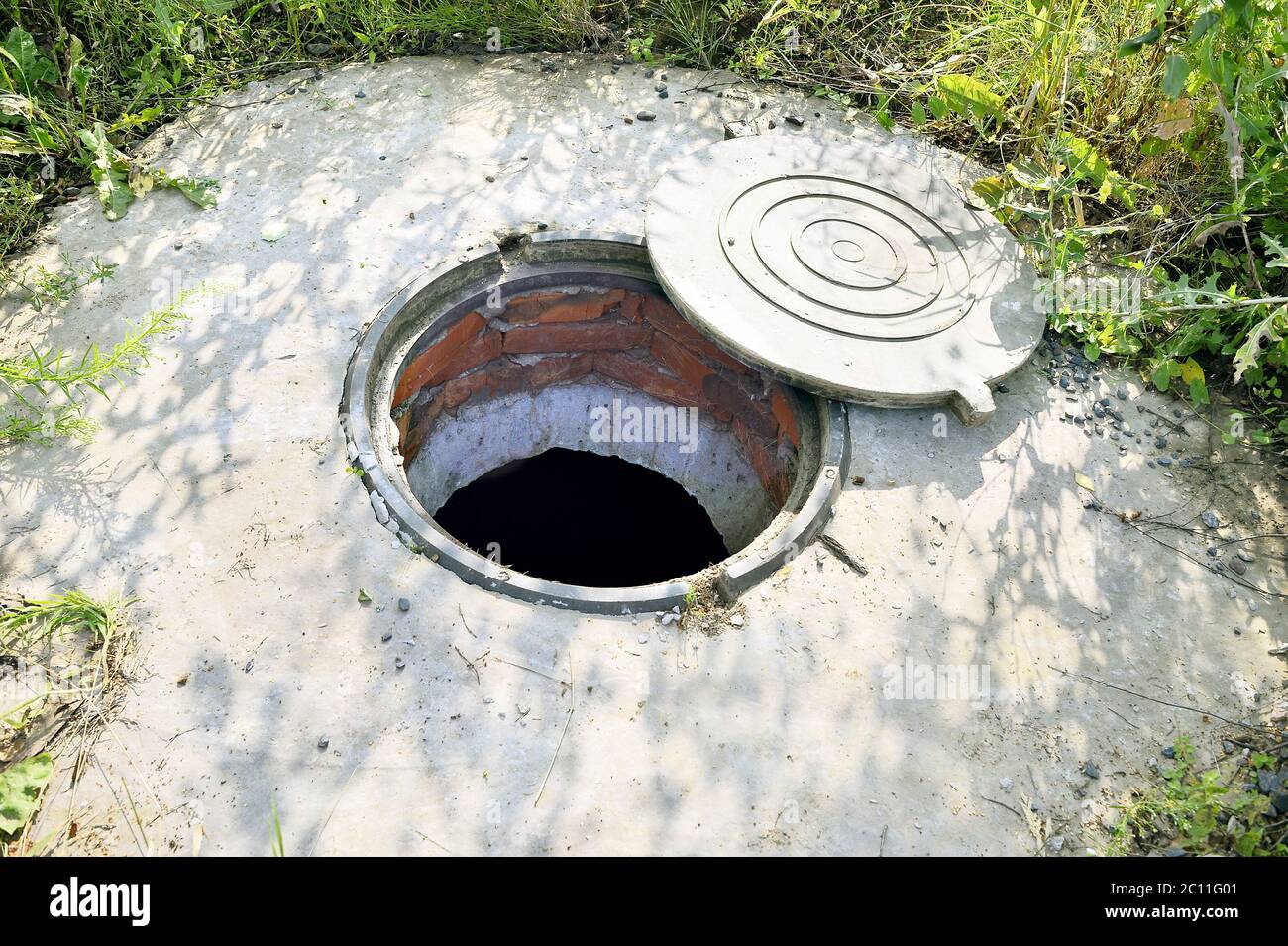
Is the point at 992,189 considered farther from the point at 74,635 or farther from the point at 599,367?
the point at 74,635

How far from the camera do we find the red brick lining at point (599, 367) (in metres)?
3.89

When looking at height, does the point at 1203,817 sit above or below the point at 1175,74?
below

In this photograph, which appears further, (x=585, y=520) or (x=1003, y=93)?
(x=585, y=520)

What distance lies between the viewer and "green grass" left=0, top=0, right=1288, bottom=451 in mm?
3615

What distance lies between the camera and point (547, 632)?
287 cm

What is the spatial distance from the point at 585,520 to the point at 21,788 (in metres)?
3.16

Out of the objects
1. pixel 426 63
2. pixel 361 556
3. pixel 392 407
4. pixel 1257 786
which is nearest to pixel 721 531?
pixel 392 407

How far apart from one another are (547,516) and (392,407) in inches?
65.4

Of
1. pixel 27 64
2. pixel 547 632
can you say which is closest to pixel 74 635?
pixel 547 632

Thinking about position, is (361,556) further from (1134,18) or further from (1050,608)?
(1134,18)

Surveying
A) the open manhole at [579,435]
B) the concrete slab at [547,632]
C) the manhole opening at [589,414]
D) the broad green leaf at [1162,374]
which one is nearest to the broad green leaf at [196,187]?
the concrete slab at [547,632]

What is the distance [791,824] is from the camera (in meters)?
2.54

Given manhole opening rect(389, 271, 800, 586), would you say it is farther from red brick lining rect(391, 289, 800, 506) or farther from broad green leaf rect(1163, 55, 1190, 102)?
broad green leaf rect(1163, 55, 1190, 102)

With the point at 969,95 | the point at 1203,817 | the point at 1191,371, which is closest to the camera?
the point at 1203,817
